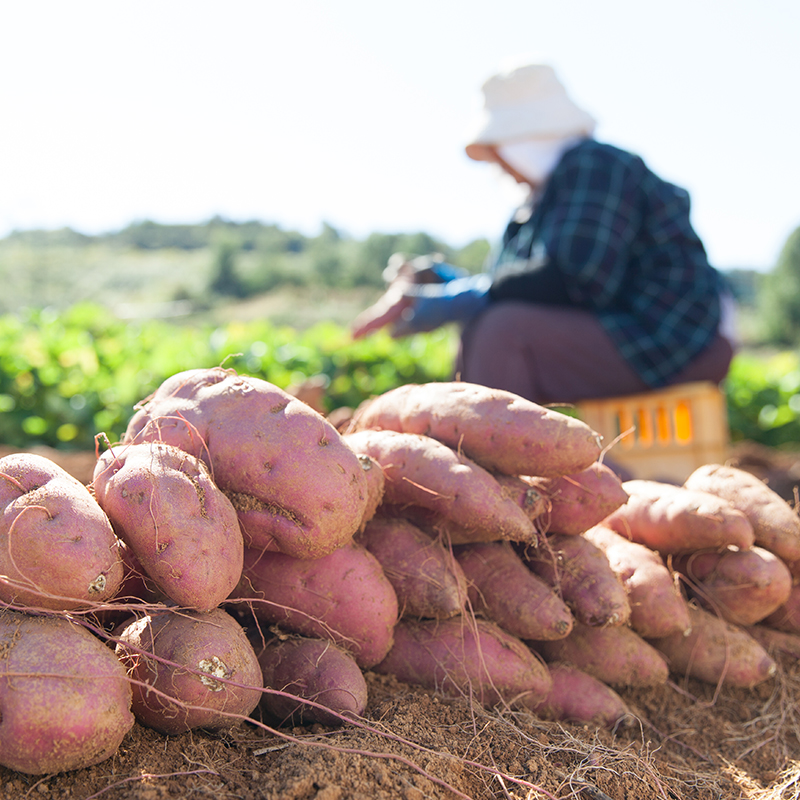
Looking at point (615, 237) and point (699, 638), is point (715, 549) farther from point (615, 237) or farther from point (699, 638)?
point (615, 237)

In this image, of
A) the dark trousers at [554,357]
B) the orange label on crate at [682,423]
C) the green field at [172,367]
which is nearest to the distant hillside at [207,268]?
the green field at [172,367]

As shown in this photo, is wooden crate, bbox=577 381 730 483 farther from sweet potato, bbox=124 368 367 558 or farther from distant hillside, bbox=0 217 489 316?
distant hillside, bbox=0 217 489 316

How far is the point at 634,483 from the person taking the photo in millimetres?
2059

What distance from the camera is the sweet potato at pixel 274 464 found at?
1.33 meters

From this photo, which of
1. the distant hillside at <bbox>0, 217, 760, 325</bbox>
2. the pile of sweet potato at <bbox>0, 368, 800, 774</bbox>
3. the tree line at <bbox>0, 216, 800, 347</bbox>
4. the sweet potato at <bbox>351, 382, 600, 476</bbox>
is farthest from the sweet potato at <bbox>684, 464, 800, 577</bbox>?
the tree line at <bbox>0, 216, 800, 347</bbox>

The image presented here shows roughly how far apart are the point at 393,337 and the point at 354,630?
206cm

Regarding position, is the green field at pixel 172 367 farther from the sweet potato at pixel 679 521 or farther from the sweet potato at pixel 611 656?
the sweet potato at pixel 679 521

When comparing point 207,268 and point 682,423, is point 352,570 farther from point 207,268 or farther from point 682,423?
point 207,268

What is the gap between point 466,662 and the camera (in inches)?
58.9

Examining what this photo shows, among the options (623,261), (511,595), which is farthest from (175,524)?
(623,261)

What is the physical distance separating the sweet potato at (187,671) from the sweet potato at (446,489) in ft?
1.58

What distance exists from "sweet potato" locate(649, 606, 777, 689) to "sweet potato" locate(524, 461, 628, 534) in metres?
0.45

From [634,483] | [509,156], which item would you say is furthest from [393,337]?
[634,483]

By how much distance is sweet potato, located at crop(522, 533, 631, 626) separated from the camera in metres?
1.60
